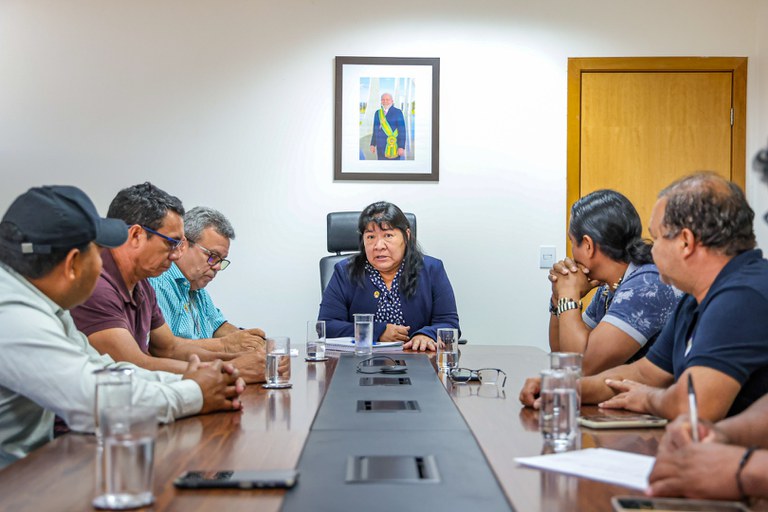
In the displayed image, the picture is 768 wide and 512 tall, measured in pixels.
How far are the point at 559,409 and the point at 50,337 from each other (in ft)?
3.12

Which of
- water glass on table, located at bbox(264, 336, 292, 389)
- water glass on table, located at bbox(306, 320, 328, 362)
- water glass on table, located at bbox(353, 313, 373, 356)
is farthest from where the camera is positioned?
water glass on table, located at bbox(353, 313, 373, 356)

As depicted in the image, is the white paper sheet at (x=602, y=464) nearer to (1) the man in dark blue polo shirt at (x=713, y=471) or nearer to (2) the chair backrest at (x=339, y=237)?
(1) the man in dark blue polo shirt at (x=713, y=471)

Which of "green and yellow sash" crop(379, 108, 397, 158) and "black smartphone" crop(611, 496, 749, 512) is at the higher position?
"green and yellow sash" crop(379, 108, 397, 158)

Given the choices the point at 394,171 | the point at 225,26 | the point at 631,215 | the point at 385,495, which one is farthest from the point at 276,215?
the point at 385,495

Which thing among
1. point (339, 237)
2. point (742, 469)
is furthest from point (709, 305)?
point (339, 237)

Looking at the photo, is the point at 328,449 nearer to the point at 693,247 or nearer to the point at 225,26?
the point at 693,247

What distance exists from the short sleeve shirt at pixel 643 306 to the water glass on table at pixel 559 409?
939 millimetres

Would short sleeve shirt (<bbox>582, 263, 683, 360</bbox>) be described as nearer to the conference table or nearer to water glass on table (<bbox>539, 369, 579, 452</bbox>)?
the conference table

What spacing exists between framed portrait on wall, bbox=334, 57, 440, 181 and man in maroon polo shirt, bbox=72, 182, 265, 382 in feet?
6.25

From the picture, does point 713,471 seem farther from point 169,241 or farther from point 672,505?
point 169,241

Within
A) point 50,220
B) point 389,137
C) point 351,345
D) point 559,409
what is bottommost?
point 351,345

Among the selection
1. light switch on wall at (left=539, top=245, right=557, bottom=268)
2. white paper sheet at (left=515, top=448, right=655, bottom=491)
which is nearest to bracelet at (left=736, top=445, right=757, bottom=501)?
white paper sheet at (left=515, top=448, right=655, bottom=491)

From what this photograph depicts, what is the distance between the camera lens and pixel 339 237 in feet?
12.8

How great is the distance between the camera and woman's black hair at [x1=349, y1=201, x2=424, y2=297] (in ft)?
11.8
